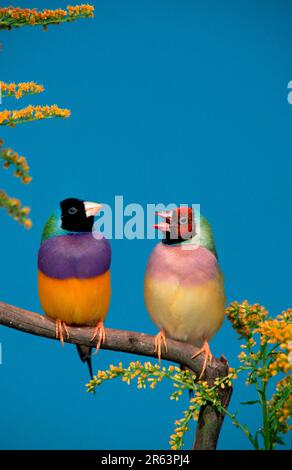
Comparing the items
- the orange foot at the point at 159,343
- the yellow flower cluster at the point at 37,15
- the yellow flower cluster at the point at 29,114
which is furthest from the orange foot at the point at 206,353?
the yellow flower cluster at the point at 37,15

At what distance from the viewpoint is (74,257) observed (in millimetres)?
2234

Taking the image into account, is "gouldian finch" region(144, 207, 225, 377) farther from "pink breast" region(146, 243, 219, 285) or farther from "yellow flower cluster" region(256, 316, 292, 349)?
"yellow flower cluster" region(256, 316, 292, 349)

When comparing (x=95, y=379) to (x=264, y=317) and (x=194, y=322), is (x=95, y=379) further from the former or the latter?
(x=264, y=317)

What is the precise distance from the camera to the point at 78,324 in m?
2.32

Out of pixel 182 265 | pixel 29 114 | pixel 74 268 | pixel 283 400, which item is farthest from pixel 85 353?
pixel 29 114

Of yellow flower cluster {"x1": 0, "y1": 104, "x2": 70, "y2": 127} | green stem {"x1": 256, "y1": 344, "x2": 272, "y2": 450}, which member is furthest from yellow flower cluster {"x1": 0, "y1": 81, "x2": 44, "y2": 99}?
green stem {"x1": 256, "y1": 344, "x2": 272, "y2": 450}

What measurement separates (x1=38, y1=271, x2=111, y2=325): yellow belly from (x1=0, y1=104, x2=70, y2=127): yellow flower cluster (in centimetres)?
53

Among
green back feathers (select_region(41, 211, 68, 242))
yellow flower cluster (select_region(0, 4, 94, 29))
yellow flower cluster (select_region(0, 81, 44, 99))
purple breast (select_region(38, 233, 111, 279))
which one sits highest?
yellow flower cluster (select_region(0, 4, 94, 29))

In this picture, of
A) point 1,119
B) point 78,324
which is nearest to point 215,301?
point 78,324

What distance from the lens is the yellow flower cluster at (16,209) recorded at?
5.14ft

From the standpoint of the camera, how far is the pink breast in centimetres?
225

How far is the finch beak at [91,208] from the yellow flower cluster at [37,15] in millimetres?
607

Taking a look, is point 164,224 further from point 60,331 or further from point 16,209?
point 16,209
